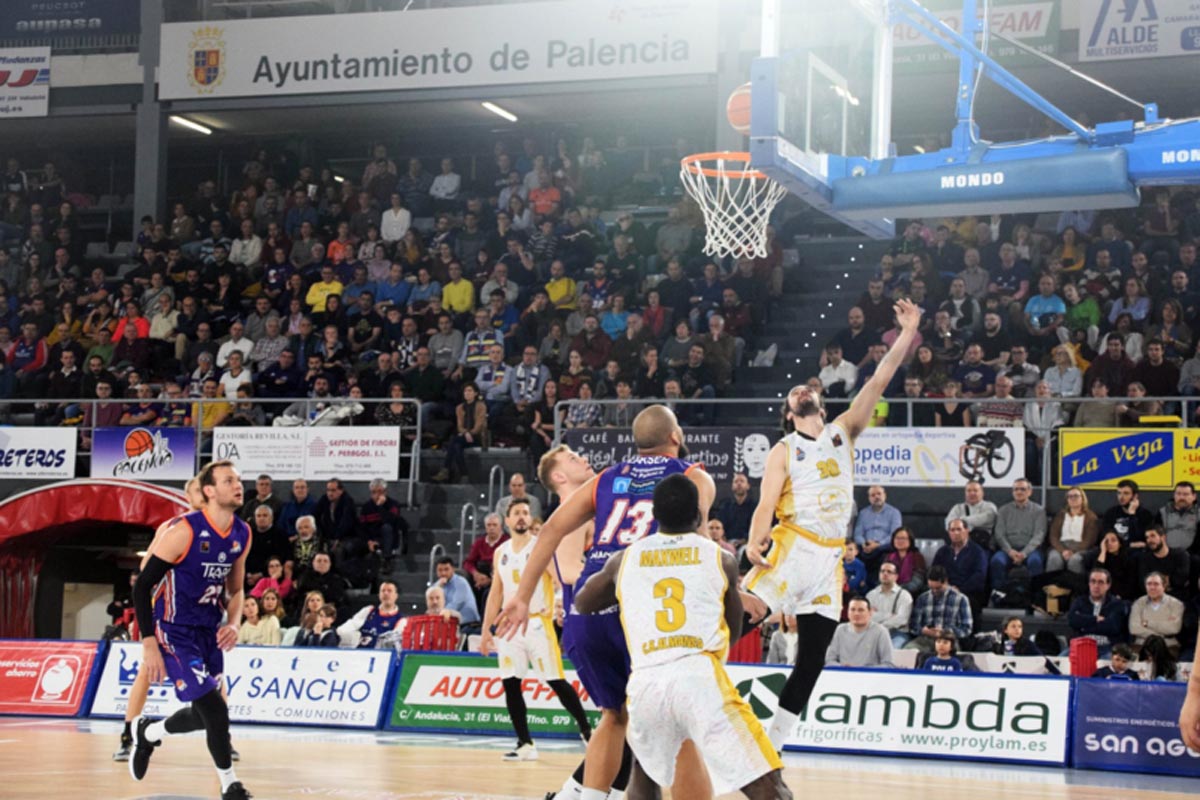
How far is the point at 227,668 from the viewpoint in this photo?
55.5 feet

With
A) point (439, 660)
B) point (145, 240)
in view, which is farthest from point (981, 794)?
point (145, 240)

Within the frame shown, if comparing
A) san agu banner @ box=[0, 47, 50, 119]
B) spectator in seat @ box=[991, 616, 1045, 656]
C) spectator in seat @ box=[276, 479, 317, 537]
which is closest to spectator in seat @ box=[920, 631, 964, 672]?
spectator in seat @ box=[991, 616, 1045, 656]

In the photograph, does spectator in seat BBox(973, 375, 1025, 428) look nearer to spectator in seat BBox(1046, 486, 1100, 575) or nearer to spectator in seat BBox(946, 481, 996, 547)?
spectator in seat BBox(946, 481, 996, 547)

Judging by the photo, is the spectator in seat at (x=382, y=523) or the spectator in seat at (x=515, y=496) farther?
the spectator in seat at (x=382, y=523)

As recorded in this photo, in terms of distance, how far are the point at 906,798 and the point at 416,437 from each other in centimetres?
1147

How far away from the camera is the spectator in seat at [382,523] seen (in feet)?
64.7

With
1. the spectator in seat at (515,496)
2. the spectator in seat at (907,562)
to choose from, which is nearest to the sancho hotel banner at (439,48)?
the spectator in seat at (515,496)

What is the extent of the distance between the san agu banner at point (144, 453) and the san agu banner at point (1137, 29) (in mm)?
13864

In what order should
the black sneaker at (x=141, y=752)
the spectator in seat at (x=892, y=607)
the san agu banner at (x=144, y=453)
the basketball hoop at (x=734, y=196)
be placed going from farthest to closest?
the san agu banner at (x=144, y=453) < the spectator in seat at (x=892, y=607) < the basketball hoop at (x=734, y=196) < the black sneaker at (x=141, y=752)

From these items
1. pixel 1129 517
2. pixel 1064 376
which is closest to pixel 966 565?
pixel 1129 517

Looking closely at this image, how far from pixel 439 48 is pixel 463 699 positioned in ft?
43.2

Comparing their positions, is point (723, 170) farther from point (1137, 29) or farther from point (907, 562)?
point (1137, 29)

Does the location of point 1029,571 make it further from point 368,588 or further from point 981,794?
point 368,588

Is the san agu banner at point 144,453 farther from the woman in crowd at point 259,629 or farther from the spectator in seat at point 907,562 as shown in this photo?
Result: the spectator in seat at point 907,562
